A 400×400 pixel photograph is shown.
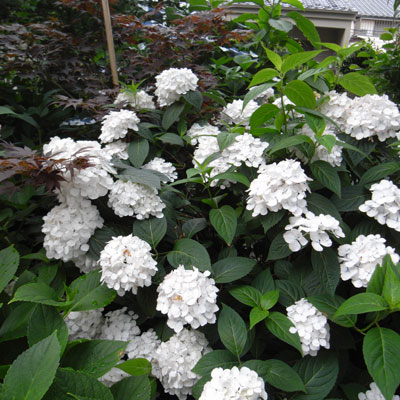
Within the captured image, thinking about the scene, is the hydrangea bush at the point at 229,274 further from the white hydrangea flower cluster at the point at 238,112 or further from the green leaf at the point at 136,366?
the white hydrangea flower cluster at the point at 238,112

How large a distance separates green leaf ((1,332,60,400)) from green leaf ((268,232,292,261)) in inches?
22.4

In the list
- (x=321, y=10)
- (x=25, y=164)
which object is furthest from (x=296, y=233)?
(x=321, y=10)

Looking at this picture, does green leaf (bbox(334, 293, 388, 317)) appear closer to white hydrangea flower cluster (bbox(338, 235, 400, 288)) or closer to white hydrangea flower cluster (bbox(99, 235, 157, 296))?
white hydrangea flower cluster (bbox(338, 235, 400, 288))

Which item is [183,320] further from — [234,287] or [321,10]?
[321,10]

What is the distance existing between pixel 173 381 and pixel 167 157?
0.90 metres

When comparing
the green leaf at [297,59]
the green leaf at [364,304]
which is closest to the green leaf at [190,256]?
the green leaf at [364,304]

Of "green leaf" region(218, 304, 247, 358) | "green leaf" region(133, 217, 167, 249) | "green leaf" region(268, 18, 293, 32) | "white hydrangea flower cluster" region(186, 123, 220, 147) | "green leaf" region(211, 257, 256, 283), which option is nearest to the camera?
"green leaf" region(218, 304, 247, 358)

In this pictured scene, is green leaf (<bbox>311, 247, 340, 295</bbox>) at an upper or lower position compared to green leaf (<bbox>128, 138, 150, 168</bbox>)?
lower

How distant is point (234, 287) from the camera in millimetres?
1033

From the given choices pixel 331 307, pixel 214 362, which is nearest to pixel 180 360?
pixel 214 362

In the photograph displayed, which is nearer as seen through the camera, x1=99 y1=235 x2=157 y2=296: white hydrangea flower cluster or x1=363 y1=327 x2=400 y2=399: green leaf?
x1=363 y1=327 x2=400 y2=399: green leaf

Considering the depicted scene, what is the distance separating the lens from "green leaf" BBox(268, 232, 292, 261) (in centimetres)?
98

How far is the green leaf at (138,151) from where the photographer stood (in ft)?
4.28

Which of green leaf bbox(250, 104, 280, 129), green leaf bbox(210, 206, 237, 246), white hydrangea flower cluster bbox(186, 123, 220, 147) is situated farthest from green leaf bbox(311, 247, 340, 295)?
white hydrangea flower cluster bbox(186, 123, 220, 147)
